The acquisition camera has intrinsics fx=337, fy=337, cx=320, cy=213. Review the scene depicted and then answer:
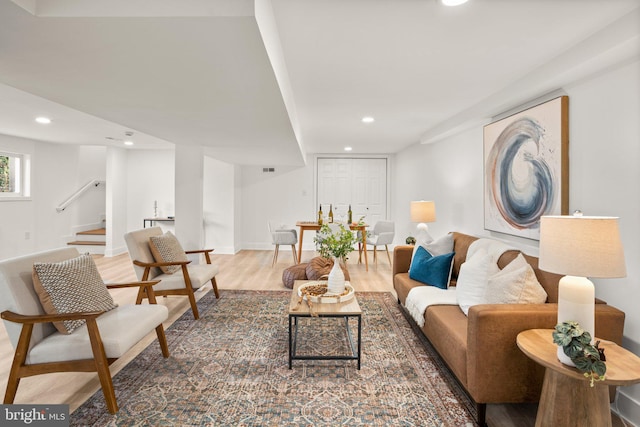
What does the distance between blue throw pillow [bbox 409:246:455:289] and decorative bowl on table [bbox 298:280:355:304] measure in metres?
0.88

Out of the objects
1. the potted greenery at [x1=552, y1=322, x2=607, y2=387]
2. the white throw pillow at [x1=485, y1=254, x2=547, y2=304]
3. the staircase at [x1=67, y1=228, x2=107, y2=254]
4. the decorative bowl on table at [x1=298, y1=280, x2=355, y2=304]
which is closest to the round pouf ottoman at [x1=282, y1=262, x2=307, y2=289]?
the decorative bowl on table at [x1=298, y1=280, x2=355, y2=304]

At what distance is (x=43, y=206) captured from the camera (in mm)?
6199

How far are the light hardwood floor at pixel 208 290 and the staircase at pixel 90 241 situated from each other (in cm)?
40

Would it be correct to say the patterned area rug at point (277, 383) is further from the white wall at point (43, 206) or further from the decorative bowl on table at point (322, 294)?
the white wall at point (43, 206)

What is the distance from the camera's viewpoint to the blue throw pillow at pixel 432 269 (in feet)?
10.7

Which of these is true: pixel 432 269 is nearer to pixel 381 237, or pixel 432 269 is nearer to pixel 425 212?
pixel 425 212

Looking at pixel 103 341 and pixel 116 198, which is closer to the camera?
pixel 103 341

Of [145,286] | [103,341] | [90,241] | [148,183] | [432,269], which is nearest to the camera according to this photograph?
[103,341]

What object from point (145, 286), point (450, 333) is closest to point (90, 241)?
point (145, 286)

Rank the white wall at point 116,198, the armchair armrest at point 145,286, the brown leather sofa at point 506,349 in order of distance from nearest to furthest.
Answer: the brown leather sofa at point 506,349
the armchair armrest at point 145,286
the white wall at point 116,198

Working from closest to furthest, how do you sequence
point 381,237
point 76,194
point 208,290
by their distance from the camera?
1. point 208,290
2. point 381,237
3. point 76,194

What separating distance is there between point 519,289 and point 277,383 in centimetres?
172

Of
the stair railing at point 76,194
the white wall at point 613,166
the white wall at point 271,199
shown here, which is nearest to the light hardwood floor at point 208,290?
the white wall at point 271,199

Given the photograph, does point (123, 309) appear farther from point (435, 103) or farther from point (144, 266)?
point (435, 103)
